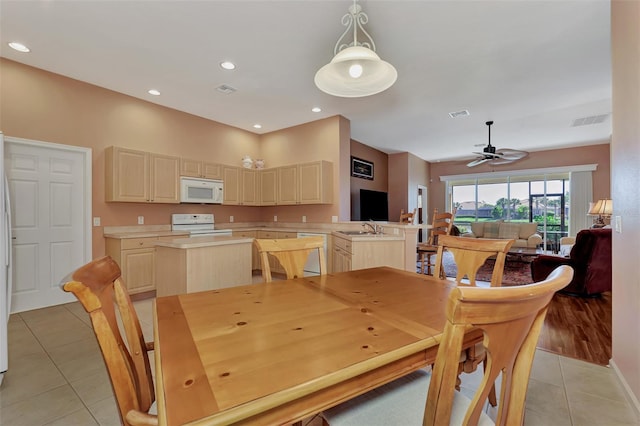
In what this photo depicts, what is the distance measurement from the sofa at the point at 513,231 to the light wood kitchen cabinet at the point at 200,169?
696cm

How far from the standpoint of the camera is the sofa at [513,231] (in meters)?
7.12

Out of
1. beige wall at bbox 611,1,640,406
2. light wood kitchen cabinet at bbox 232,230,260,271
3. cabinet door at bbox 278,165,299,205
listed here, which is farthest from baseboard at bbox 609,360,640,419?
light wood kitchen cabinet at bbox 232,230,260,271

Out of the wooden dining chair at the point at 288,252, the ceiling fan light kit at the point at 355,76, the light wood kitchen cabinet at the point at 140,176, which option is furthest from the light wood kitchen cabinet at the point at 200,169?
the ceiling fan light kit at the point at 355,76

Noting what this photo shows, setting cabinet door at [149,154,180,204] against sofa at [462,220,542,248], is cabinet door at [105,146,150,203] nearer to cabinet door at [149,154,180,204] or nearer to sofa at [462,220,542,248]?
cabinet door at [149,154,180,204]

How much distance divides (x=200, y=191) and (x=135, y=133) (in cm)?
123

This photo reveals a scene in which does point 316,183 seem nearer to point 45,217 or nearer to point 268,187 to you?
point 268,187

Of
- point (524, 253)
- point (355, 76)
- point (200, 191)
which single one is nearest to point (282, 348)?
point (355, 76)

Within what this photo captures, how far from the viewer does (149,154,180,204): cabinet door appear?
167 inches

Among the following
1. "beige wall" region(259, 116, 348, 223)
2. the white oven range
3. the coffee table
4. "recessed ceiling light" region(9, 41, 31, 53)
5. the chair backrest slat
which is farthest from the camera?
the coffee table

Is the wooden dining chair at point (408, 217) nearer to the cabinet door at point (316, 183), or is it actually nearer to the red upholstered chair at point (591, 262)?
the cabinet door at point (316, 183)

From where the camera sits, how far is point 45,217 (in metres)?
3.56

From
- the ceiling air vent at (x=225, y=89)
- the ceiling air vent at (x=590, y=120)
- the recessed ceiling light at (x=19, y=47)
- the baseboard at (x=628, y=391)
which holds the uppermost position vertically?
the recessed ceiling light at (x=19, y=47)

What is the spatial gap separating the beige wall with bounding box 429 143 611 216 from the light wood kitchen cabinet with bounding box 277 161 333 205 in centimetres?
605

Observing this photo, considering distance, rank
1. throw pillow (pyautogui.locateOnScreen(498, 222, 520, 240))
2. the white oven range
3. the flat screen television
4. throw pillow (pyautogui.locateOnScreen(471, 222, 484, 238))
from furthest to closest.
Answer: throw pillow (pyautogui.locateOnScreen(471, 222, 484, 238)) → throw pillow (pyautogui.locateOnScreen(498, 222, 520, 240)) → the flat screen television → the white oven range
